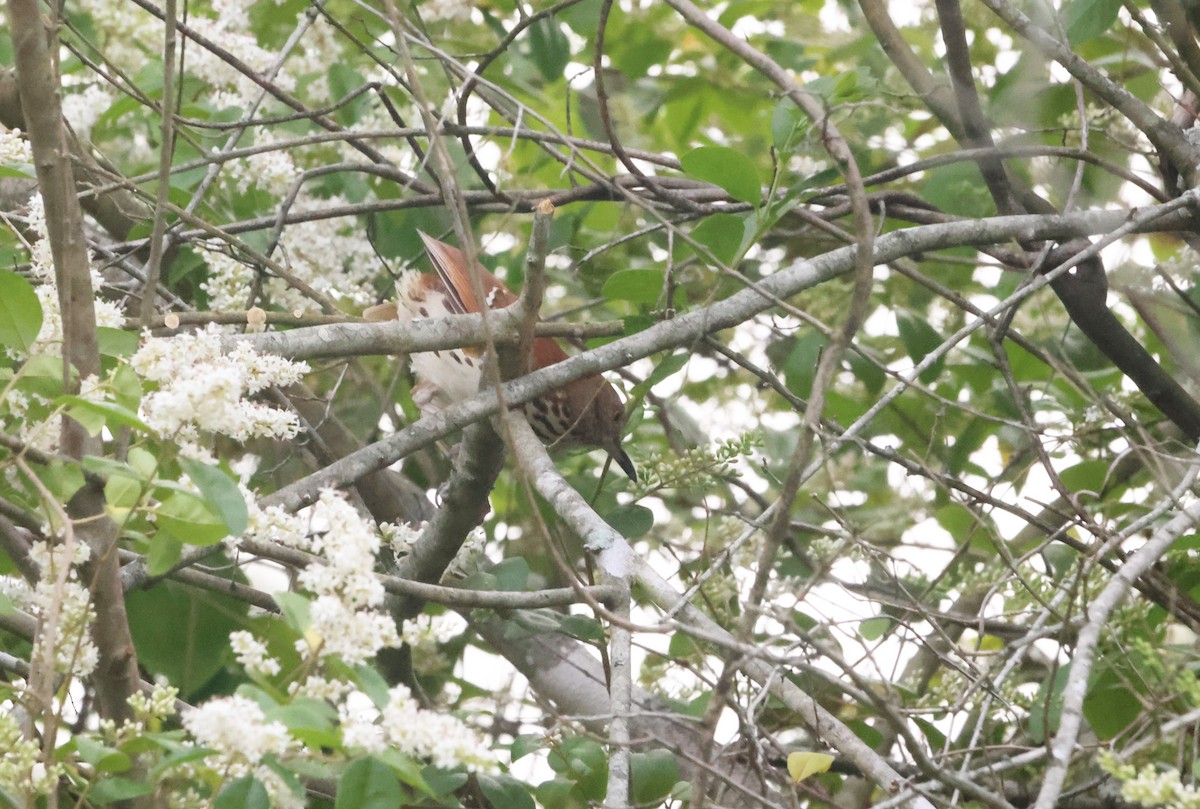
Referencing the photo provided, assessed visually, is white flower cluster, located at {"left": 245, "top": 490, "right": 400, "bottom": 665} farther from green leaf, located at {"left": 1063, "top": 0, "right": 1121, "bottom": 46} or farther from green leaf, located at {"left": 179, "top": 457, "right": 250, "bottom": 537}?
green leaf, located at {"left": 1063, "top": 0, "right": 1121, "bottom": 46}

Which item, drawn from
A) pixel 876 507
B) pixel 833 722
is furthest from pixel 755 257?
pixel 833 722

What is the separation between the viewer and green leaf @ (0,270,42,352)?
1846 mm

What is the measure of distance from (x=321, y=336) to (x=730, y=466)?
97 centimetres

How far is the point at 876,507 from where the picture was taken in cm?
468

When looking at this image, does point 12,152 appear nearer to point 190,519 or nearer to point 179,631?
point 190,519

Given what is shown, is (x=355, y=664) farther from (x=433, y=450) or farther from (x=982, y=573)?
(x=433, y=450)

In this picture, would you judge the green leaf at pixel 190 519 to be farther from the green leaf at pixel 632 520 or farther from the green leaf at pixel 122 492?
the green leaf at pixel 632 520

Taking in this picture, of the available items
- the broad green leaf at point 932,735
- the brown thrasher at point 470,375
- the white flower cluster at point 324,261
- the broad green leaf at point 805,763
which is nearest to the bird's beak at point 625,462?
the brown thrasher at point 470,375

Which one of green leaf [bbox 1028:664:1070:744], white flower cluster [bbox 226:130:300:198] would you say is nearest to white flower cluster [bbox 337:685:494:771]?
green leaf [bbox 1028:664:1070:744]

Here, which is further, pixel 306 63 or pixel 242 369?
pixel 306 63

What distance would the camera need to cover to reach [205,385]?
5.12ft

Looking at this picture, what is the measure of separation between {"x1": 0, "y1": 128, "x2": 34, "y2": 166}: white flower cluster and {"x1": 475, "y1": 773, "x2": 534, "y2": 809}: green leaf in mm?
1342

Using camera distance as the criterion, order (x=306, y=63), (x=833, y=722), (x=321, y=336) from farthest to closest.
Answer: (x=306, y=63), (x=321, y=336), (x=833, y=722)

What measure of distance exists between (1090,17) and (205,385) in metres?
2.25
